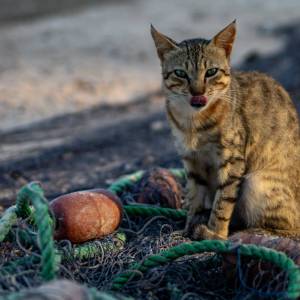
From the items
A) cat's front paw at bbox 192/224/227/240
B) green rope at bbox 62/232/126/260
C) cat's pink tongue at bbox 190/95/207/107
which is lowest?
cat's front paw at bbox 192/224/227/240

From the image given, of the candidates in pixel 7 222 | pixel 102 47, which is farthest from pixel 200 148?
pixel 102 47

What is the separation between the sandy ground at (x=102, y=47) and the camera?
11625 millimetres

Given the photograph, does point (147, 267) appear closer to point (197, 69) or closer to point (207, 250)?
point (207, 250)

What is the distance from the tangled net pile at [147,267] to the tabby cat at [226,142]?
0.61m

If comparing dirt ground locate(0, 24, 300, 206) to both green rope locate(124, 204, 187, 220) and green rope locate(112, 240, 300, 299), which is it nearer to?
green rope locate(124, 204, 187, 220)

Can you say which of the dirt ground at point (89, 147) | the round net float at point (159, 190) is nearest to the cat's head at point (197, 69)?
the round net float at point (159, 190)

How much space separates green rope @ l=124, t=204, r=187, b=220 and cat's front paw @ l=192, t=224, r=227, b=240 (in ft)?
1.44

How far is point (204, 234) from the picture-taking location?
532 cm

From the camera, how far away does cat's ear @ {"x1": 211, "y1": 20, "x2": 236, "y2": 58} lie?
17.7 feet

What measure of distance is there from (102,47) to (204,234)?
10.5 metres

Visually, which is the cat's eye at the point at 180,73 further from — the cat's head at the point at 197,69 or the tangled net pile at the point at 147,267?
the tangled net pile at the point at 147,267

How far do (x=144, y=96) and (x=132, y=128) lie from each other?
2.52 meters

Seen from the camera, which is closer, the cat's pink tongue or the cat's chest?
the cat's pink tongue

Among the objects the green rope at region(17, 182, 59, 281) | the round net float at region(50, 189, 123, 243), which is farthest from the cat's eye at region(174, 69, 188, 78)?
the green rope at region(17, 182, 59, 281)
